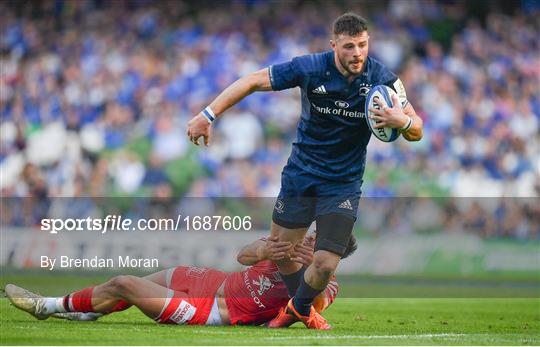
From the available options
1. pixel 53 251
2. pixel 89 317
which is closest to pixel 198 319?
pixel 89 317

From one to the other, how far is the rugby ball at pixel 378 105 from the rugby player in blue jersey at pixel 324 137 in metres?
0.08

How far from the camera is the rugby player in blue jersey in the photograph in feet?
28.2

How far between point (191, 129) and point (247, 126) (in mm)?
11444

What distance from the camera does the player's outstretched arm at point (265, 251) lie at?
858 cm

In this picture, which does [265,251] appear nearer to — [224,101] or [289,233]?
[289,233]

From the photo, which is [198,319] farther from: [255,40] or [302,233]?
[255,40]

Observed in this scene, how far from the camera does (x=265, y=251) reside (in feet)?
28.3

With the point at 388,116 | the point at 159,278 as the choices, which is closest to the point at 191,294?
the point at 159,278

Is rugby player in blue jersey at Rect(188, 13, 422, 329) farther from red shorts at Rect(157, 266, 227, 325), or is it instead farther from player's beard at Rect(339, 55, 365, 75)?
red shorts at Rect(157, 266, 227, 325)

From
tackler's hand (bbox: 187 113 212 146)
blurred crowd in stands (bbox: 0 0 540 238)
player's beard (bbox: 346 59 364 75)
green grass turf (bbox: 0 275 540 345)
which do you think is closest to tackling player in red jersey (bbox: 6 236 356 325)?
green grass turf (bbox: 0 275 540 345)

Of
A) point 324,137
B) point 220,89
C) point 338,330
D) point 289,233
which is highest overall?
point 324,137

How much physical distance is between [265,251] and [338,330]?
107 cm

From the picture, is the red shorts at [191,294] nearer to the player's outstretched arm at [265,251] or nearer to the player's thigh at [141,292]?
the player's thigh at [141,292]

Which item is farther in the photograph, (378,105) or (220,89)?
(220,89)
